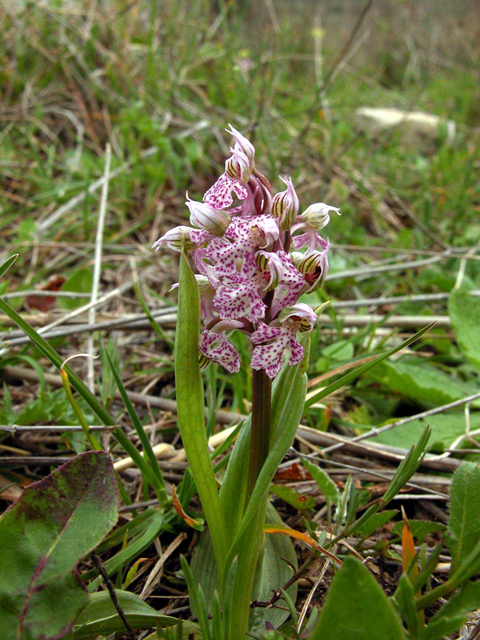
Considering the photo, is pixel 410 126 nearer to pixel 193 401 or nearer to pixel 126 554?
pixel 193 401

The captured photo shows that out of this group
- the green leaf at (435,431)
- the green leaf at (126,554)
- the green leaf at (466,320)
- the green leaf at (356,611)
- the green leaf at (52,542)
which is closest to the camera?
the green leaf at (356,611)

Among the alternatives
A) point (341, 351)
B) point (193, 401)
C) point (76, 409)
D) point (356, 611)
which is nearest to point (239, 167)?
point (193, 401)

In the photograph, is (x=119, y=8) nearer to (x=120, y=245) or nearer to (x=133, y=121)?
(x=133, y=121)

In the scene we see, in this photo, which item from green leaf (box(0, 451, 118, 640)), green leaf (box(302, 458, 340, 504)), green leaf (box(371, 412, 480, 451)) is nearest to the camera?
green leaf (box(0, 451, 118, 640))

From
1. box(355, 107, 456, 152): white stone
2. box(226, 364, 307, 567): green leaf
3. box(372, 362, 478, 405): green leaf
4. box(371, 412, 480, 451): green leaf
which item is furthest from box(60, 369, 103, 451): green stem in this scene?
box(355, 107, 456, 152): white stone

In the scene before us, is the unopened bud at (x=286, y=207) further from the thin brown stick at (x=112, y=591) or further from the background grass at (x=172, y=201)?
the thin brown stick at (x=112, y=591)

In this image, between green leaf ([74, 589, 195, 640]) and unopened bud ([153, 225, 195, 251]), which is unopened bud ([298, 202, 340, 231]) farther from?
green leaf ([74, 589, 195, 640])

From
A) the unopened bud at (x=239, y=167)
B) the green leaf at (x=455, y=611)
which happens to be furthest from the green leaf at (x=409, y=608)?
the unopened bud at (x=239, y=167)
